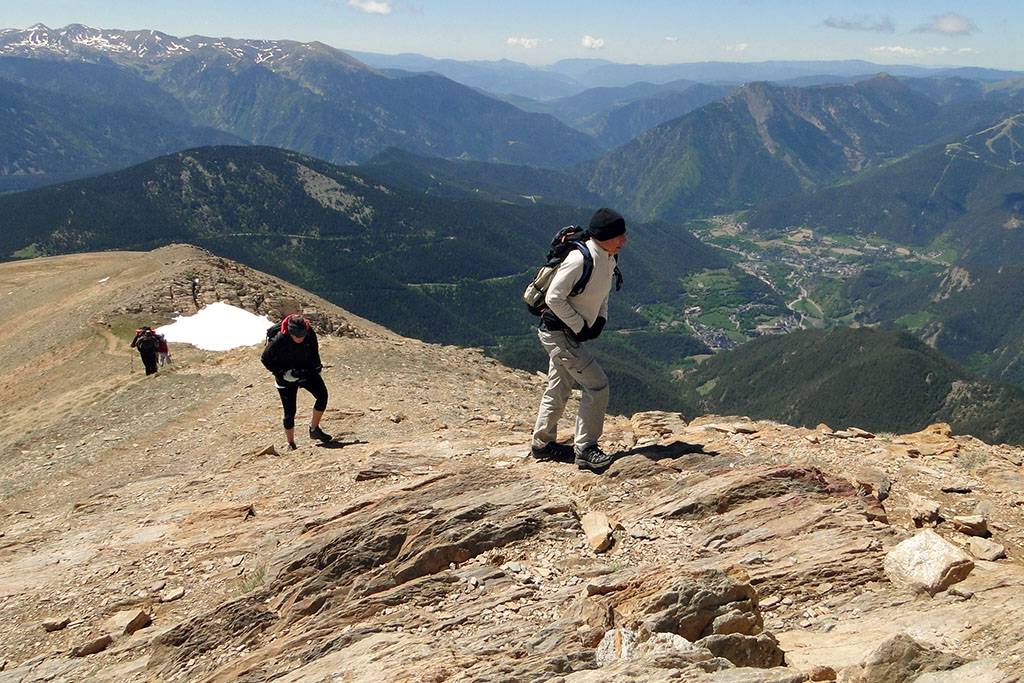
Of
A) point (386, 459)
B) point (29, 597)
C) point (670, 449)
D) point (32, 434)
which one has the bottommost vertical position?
point (32, 434)

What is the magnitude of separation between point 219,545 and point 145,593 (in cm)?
163

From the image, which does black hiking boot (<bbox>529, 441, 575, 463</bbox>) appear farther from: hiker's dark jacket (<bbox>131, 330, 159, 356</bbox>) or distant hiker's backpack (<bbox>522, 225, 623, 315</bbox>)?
hiker's dark jacket (<bbox>131, 330, 159, 356</bbox>)

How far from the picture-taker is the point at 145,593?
12.7 m

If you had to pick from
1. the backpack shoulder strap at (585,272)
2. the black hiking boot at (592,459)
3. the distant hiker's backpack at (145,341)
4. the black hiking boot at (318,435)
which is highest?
the backpack shoulder strap at (585,272)

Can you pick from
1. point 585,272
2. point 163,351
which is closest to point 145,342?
point 163,351

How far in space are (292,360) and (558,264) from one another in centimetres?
1030

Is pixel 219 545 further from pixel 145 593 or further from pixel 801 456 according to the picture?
pixel 801 456

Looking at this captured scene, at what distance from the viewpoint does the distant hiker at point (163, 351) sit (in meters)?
34.1

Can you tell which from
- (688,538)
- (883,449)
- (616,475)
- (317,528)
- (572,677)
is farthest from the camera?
(883,449)

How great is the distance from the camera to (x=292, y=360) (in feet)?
65.7

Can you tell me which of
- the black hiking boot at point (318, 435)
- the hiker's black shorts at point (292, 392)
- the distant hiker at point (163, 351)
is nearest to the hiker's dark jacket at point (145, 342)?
the distant hiker at point (163, 351)

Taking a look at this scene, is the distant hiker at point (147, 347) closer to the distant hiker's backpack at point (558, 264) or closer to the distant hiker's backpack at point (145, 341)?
the distant hiker's backpack at point (145, 341)

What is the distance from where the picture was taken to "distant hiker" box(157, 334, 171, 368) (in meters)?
34.1

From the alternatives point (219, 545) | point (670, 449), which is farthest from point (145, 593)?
point (670, 449)
